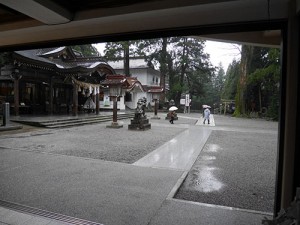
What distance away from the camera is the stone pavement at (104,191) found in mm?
3598

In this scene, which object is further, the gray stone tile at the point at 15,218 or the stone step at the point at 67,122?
the stone step at the point at 67,122

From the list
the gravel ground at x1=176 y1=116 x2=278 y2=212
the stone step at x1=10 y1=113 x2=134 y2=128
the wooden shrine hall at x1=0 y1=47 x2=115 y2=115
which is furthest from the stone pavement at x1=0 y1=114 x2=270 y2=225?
the wooden shrine hall at x1=0 y1=47 x2=115 y2=115

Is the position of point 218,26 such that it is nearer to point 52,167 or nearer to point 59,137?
point 52,167

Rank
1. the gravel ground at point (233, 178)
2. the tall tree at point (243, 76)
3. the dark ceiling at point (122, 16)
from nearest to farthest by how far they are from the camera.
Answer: the dark ceiling at point (122, 16), the gravel ground at point (233, 178), the tall tree at point (243, 76)

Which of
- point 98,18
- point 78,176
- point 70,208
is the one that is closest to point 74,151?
point 78,176

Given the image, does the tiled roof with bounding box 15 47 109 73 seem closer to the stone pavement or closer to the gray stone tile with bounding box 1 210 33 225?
the stone pavement

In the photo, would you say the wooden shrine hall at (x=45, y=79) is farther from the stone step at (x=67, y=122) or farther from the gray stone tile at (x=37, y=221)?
the gray stone tile at (x=37, y=221)

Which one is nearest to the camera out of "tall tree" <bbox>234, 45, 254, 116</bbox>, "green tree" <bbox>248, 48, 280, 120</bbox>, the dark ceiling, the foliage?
the dark ceiling

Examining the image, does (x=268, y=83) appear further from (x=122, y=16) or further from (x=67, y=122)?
(x=122, y=16)

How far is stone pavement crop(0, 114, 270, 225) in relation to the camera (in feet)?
11.8

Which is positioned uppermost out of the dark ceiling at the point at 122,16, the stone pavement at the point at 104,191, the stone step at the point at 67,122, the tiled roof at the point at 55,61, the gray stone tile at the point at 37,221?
the tiled roof at the point at 55,61

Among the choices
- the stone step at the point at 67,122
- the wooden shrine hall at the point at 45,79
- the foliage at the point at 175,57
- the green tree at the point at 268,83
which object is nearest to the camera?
the stone step at the point at 67,122

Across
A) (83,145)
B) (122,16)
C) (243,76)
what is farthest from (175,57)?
(122,16)

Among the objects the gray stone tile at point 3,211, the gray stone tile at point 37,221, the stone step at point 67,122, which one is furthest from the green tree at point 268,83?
the gray stone tile at point 3,211
